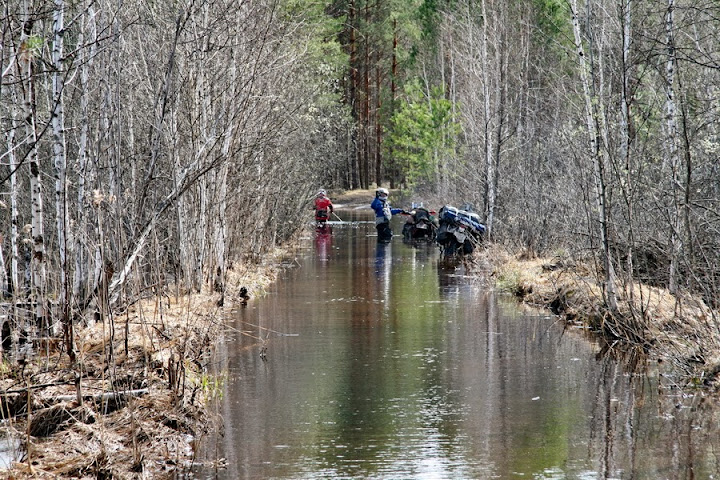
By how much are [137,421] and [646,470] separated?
4.23 metres

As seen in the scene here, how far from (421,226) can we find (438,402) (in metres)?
23.3

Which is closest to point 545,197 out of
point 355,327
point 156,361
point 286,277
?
point 286,277

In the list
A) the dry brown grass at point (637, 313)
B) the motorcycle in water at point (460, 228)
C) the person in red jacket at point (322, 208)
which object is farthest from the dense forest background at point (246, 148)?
the person in red jacket at point (322, 208)

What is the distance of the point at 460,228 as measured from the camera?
1047 inches

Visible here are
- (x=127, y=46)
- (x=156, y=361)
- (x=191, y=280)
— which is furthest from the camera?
(x=191, y=280)

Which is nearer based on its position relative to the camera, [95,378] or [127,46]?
[95,378]

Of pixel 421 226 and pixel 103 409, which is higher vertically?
pixel 421 226

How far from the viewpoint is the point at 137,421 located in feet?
28.9

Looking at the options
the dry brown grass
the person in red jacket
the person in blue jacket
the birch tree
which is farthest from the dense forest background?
the person in red jacket

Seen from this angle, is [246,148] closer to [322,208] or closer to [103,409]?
[103,409]

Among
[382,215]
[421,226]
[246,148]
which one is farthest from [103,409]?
[421,226]

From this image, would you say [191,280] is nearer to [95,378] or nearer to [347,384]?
[347,384]

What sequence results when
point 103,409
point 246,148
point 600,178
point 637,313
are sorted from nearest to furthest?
1. point 103,409
2. point 637,313
3. point 600,178
4. point 246,148

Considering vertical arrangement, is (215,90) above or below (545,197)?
above
